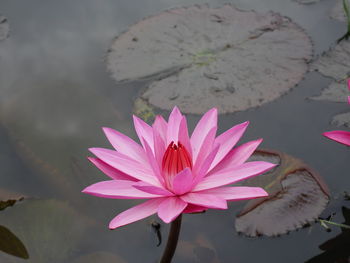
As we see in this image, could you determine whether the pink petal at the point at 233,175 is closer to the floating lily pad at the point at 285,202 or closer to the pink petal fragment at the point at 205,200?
the pink petal fragment at the point at 205,200

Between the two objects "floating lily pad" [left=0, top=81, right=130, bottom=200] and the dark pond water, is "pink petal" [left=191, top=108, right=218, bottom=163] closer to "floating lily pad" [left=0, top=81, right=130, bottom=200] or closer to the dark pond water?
the dark pond water

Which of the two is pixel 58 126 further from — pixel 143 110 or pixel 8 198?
pixel 8 198

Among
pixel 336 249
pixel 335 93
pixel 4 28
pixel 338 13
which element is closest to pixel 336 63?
pixel 335 93

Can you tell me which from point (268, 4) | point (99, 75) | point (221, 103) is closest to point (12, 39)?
point (99, 75)

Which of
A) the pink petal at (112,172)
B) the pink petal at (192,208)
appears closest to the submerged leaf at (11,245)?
the pink petal at (112,172)

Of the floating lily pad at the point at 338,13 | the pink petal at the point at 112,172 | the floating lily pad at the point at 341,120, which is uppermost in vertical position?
the floating lily pad at the point at 338,13
